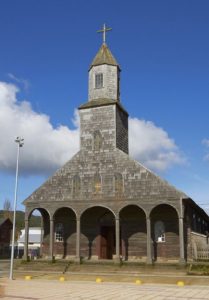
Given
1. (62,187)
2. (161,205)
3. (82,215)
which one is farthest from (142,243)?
(62,187)

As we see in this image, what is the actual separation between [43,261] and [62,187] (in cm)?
609

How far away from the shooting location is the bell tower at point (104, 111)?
34.1 m

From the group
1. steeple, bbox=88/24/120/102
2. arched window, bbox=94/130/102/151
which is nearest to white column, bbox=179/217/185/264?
arched window, bbox=94/130/102/151

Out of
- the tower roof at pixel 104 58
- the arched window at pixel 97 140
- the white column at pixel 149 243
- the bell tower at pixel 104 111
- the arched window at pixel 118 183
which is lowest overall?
the white column at pixel 149 243

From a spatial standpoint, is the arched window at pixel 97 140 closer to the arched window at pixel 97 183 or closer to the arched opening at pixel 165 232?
the arched window at pixel 97 183

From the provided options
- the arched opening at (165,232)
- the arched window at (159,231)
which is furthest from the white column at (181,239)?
the arched window at (159,231)

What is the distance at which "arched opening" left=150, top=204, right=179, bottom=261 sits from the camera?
3077 cm

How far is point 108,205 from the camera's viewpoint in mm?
31000

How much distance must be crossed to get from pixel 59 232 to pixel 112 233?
466 cm

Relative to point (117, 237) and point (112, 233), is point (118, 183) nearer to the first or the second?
point (117, 237)

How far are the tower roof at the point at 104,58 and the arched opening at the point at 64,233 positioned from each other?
14.0 m

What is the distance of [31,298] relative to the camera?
1452cm

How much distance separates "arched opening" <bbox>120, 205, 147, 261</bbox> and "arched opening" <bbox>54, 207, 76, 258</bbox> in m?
4.42

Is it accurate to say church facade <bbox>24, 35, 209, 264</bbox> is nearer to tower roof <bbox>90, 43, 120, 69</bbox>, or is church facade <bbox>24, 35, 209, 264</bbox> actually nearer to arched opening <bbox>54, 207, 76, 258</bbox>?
arched opening <bbox>54, 207, 76, 258</bbox>
